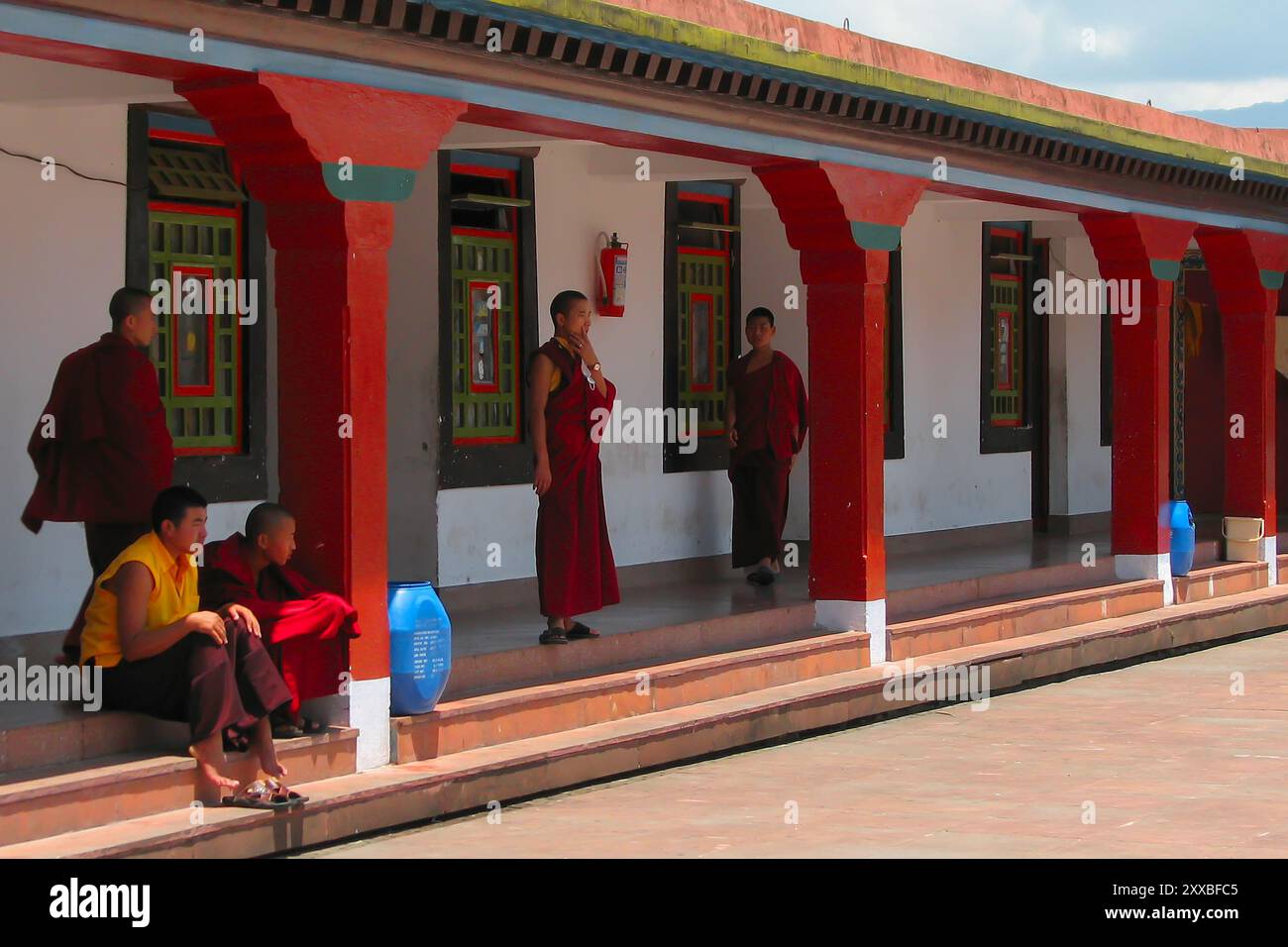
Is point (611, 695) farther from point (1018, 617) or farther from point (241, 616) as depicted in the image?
point (1018, 617)

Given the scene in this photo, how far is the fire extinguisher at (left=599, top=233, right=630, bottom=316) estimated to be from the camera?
11.4 m

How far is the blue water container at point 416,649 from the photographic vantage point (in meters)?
7.71

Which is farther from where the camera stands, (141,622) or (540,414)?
(540,414)

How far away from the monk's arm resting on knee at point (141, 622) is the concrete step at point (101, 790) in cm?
39

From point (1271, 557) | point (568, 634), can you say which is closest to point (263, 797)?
point (568, 634)

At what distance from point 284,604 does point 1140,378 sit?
7734 millimetres

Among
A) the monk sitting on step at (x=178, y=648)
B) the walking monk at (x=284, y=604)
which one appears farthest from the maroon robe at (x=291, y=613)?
the monk sitting on step at (x=178, y=648)

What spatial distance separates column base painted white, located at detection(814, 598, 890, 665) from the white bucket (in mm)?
5430

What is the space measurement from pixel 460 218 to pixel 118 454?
359 centimetres

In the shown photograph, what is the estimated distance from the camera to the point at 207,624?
21.7ft

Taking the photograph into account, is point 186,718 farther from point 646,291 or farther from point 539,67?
point 646,291

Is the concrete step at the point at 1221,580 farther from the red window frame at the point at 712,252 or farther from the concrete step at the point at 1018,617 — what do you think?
the red window frame at the point at 712,252

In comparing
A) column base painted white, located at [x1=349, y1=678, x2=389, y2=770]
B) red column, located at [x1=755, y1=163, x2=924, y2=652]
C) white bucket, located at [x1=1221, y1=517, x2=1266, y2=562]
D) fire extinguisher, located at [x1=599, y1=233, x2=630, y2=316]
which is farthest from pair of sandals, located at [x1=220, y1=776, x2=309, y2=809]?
white bucket, located at [x1=1221, y1=517, x2=1266, y2=562]

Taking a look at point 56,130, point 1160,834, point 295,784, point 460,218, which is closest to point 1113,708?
point 1160,834
